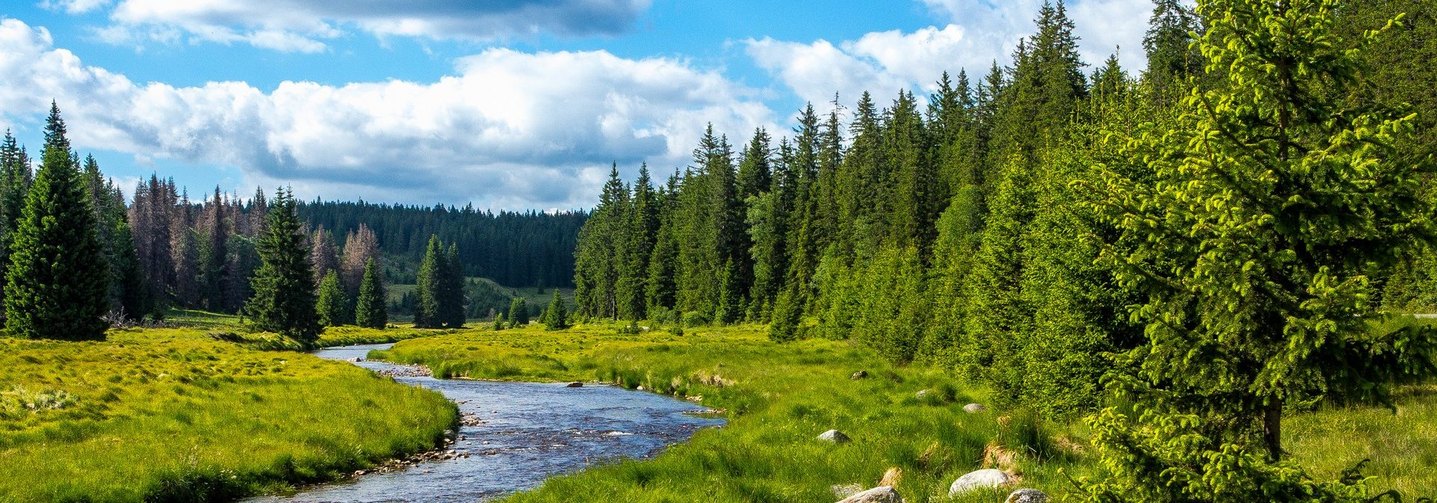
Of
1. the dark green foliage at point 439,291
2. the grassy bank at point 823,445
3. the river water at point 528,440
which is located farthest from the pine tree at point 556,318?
the grassy bank at point 823,445

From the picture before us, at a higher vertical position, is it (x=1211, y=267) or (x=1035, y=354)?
(x=1211, y=267)

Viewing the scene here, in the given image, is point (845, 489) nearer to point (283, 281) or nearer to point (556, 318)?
point (283, 281)

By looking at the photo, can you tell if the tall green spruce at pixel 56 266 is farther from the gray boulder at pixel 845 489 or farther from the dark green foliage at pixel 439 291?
the dark green foliage at pixel 439 291

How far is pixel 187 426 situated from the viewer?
2473 centimetres

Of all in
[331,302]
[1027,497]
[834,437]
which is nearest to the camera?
[1027,497]

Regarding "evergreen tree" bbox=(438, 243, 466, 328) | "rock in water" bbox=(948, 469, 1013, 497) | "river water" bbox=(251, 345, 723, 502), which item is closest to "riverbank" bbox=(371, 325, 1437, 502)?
Answer: "rock in water" bbox=(948, 469, 1013, 497)

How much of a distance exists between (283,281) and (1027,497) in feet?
274

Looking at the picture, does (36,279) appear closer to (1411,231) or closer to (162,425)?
(162,425)

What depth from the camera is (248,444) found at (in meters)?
23.1

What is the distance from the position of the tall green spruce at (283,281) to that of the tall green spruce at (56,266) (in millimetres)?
20136

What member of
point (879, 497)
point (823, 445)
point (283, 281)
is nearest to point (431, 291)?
point (283, 281)

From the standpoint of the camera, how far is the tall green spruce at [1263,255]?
25.6ft

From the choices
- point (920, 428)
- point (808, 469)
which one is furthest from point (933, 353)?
point (808, 469)

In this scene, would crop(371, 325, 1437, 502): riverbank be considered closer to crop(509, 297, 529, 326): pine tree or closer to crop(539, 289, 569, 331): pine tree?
crop(539, 289, 569, 331): pine tree
